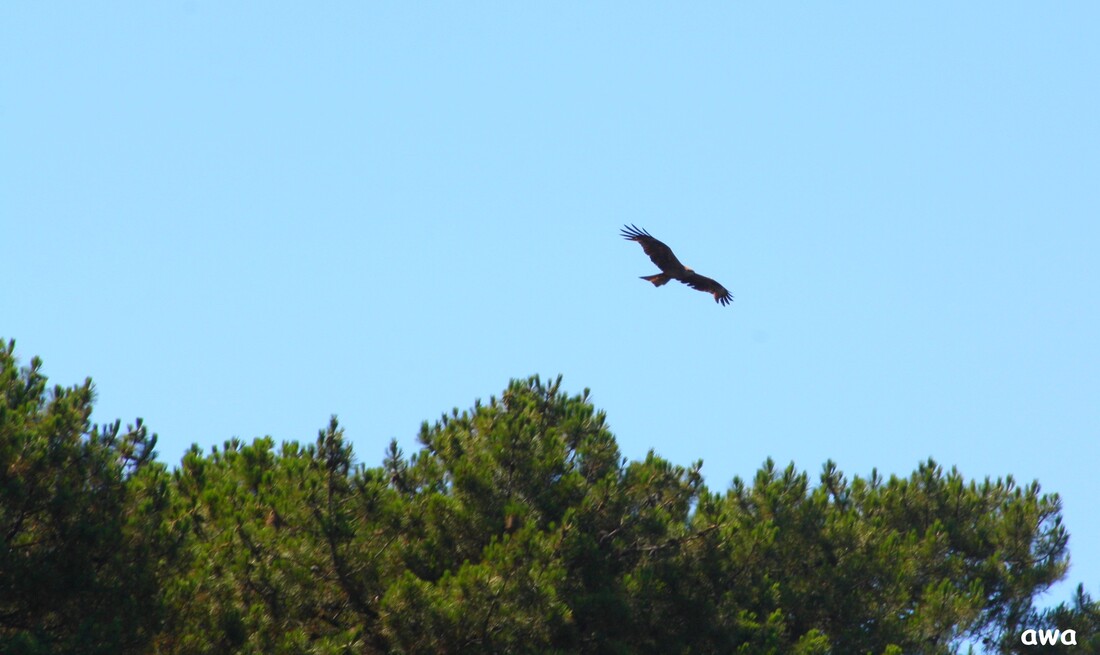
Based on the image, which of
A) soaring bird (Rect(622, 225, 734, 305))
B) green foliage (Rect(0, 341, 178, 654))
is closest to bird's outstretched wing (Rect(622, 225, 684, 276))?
soaring bird (Rect(622, 225, 734, 305))

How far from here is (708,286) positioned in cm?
2275

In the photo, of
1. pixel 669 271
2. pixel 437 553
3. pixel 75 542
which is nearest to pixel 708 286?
pixel 669 271

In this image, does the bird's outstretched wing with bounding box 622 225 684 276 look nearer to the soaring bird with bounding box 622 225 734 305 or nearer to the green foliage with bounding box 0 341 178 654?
the soaring bird with bounding box 622 225 734 305

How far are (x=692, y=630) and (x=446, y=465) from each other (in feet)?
12.2

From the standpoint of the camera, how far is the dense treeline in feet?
58.8

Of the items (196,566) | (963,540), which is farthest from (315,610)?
(963,540)

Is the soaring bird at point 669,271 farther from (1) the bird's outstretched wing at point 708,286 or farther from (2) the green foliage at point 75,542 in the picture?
(2) the green foliage at point 75,542

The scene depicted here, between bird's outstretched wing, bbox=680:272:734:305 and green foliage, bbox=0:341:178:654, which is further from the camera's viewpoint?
bird's outstretched wing, bbox=680:272:734:305

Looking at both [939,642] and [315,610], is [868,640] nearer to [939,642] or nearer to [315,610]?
[939,642]

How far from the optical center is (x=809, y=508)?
84.1 feet

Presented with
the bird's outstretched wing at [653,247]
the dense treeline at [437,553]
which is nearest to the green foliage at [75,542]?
the dense treeline at [437,553]

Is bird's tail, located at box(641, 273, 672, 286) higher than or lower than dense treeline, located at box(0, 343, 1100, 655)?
higher

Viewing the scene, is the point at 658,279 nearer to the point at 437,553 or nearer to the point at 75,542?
the point at 437,553

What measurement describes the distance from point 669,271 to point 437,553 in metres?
4.64
